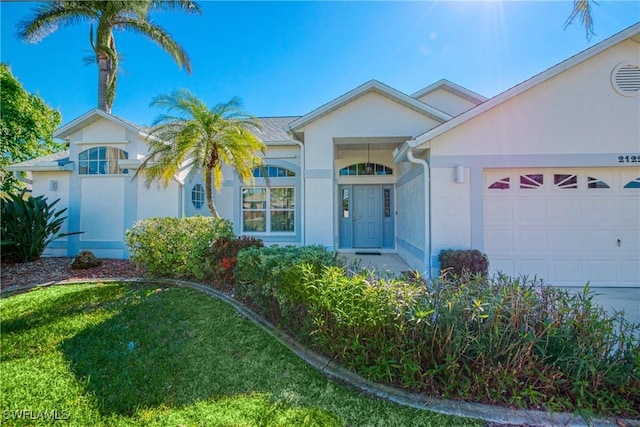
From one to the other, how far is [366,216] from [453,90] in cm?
664

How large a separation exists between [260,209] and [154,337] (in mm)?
7611

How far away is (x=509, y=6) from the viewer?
5383 millimetres

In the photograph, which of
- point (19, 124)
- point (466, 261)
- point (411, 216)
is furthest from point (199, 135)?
point (19, 124)

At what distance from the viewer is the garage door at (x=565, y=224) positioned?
6848 millimetres

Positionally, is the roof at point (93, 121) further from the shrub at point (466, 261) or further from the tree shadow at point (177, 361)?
the shrub at point (466, 261)

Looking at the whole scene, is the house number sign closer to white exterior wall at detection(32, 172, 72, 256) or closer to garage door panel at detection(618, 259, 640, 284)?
garage door panel at detection(618, 259, 640, 284)

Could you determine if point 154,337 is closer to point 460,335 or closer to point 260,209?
point 460,335

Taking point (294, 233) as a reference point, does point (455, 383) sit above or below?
below

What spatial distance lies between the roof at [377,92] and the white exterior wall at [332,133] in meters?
0.13

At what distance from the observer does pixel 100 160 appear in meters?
10.3

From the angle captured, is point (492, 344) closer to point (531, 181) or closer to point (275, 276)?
point (275, 276)

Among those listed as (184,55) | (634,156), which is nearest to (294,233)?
(634,156)

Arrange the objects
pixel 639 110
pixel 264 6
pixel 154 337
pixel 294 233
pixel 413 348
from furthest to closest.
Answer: pixel 294 233 → pixel 264 6 → pixel 639 110 → pixel 154 337 → pixel 413 348

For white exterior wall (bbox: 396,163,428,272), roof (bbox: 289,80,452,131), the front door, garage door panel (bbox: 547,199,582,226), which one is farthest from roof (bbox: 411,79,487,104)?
garage door panel (bbox: 547,199,582,226)
